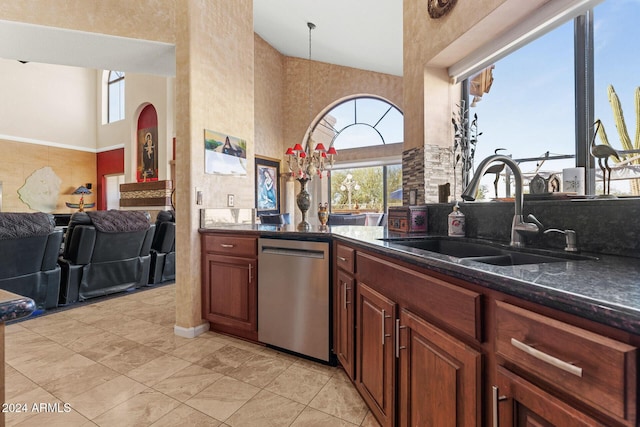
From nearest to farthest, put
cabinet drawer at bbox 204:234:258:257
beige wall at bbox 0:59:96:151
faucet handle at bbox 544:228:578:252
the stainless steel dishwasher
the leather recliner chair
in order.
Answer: faucet handle at bbox 544:228:578:252 < the stainless steel dishwasher < cabinet drawer at bbox 204:234:258:257 < the leather recliner chair < beige wall at bbox 0:59:96:151

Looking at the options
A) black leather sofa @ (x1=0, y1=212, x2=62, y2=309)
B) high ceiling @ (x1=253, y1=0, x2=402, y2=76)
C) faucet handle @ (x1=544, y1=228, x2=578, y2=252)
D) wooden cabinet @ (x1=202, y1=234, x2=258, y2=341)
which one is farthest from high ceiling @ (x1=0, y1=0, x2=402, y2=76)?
faucet handle @ (x1=544, y1=228, x2=578, y2=252)

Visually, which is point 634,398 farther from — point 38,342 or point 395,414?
point 38,342

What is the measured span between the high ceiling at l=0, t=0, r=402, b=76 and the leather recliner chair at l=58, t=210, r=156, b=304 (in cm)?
165

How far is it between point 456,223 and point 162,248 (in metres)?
3.95

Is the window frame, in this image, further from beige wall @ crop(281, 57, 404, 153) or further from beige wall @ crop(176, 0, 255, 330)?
beige wall @ crop(281, 57, 404, 153)

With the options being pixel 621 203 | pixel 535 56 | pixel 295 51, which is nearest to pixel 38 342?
pixel 621 203

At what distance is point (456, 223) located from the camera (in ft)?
5.90

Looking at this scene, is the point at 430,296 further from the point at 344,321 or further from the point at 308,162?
the point at 308,162

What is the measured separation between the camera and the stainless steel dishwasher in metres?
2.02

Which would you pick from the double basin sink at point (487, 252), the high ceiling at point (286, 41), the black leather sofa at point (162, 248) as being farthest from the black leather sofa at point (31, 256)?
the double basin sink at point (487, 252)

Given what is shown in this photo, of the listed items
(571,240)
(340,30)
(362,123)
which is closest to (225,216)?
(571,240)

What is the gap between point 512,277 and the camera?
72cm

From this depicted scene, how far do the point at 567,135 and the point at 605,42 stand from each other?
1.66 feet

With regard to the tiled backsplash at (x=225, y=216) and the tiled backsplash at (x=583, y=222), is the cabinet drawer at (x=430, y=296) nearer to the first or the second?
the tiled backsplash at (x=583, y=222)
